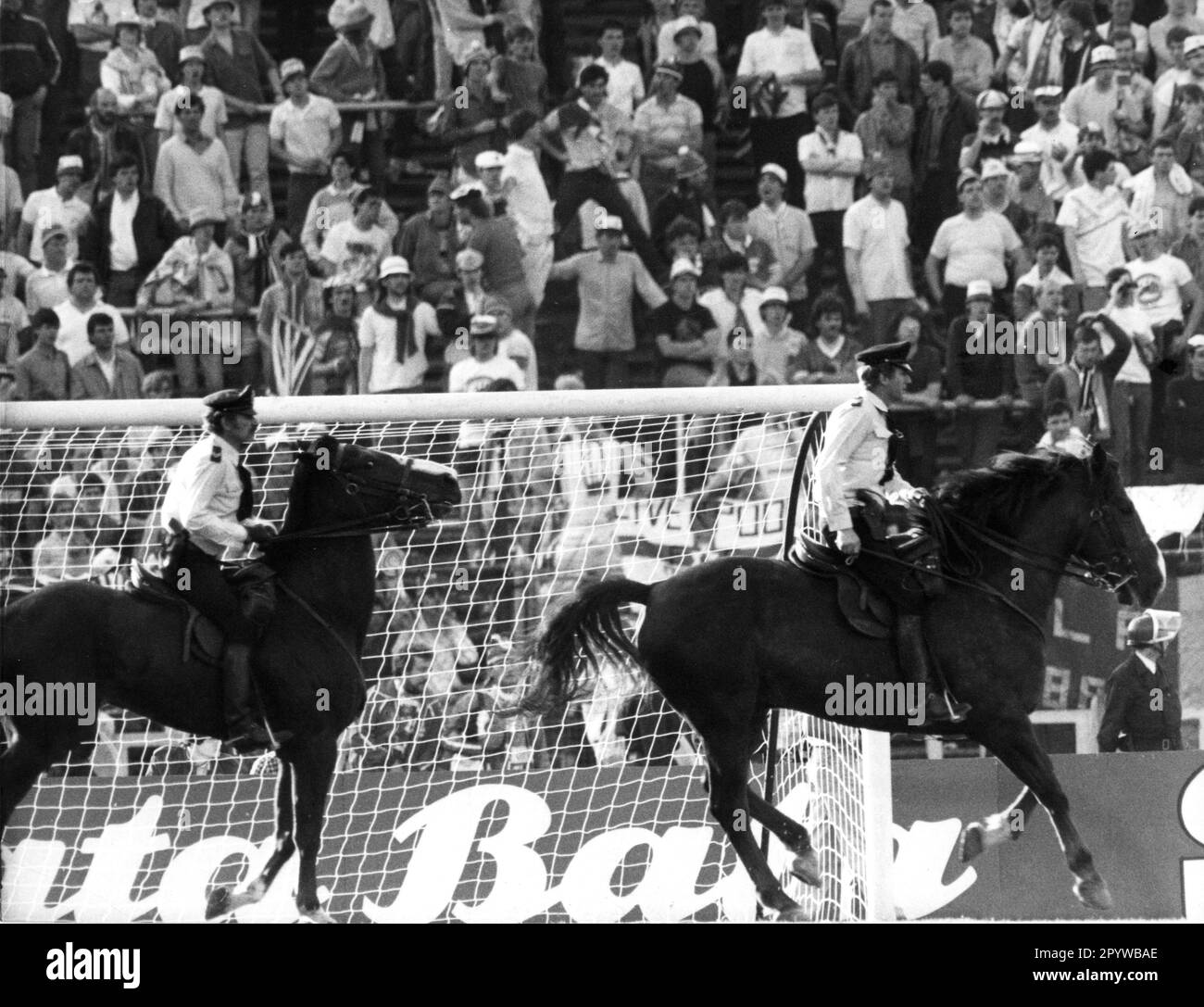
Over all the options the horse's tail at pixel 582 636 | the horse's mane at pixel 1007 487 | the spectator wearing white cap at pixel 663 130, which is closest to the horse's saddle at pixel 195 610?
the horse's tail at pixel 582 636

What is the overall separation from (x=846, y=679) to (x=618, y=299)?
15.2 ft

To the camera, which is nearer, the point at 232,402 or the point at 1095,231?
the point at 232,402

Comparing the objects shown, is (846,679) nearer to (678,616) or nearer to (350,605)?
(678,616)

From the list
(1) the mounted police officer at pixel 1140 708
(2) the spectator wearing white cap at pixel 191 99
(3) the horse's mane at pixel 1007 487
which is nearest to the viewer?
(3) the horse's mane at pixel 1007 487

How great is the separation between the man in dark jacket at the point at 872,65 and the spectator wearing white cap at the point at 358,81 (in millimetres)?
3236

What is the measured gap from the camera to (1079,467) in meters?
9.06

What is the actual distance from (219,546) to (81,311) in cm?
429

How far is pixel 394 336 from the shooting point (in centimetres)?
1260

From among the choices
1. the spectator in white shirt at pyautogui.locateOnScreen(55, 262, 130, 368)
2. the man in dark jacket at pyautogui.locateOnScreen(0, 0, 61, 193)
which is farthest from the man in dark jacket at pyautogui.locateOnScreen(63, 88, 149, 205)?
the spectator in white shirt at pyautogui.locateOnScreen(55, 262, 130, 368)

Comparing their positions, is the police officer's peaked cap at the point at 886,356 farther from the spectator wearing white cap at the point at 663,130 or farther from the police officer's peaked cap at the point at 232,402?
the spectator wearing white cap at the point at 663,130

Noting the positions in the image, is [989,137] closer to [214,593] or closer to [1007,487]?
[1007,487]

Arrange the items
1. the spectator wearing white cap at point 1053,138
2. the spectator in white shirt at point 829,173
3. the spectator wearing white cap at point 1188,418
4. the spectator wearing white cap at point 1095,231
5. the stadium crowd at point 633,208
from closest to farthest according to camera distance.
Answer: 1. the spectator wearing white cap at point 1188,418
2. the stadium crowd at point 633,208
3. the spectator wearing white cap at point 1095,231
4. the spectator wearing white cap at point 1053,138
5. the spectator in white shirt at point 829,173

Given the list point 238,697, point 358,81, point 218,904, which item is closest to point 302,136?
point 358,81

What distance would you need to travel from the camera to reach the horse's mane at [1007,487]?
907 cm
